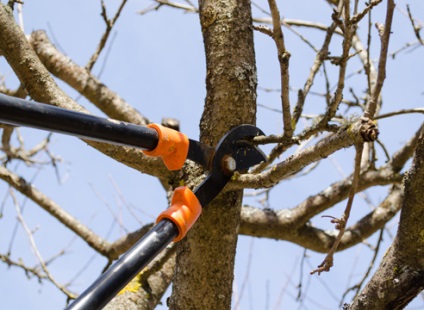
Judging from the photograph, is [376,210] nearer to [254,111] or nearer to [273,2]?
[254,111]

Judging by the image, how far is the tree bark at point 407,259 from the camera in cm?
132

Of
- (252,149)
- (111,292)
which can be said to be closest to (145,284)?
(252,149)

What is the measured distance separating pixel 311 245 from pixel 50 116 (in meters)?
2.06

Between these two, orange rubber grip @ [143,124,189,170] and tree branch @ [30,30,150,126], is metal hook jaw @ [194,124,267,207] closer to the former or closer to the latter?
orange rubber grip @ [143,124,189,170]

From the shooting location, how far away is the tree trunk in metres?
1.69

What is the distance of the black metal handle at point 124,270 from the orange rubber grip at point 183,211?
15mm

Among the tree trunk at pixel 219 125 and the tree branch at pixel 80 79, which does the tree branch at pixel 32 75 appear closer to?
the tree trunk at pixel 219 125

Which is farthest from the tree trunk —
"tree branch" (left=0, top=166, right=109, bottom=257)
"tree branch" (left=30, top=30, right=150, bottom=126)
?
"tree branch" (left=0, top=166, right=109, bottom=257)

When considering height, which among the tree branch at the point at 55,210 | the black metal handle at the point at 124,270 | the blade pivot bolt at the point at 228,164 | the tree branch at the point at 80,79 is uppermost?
the tree branch at the point at 80,79

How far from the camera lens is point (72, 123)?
1.24 m

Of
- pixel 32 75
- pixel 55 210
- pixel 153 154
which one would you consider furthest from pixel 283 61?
pixel 55 210

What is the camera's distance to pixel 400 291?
1.33 metres

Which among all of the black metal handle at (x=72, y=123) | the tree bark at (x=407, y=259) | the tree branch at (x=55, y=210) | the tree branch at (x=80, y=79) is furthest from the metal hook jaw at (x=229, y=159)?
the tree branch at (x=55, y=210)

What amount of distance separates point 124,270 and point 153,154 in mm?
328
